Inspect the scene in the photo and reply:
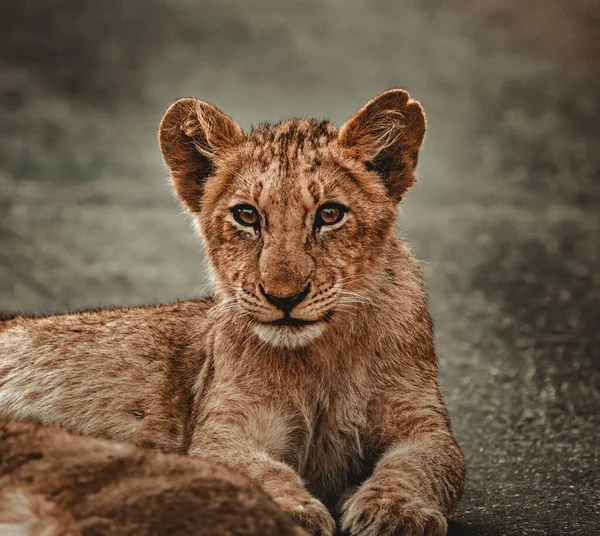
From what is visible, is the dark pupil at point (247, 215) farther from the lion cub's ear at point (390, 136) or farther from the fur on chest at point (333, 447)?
the fur on chest at point (333, 447)

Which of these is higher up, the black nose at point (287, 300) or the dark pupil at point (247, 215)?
the dark pupil at point (247, 215)

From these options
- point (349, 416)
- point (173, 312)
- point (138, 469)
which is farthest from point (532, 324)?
point (138, 469)

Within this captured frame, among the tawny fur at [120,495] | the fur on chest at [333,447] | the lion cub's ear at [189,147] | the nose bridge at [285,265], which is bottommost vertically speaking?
the fur on chest at [333,447]

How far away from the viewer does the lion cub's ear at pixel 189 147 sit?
4246 millimetres

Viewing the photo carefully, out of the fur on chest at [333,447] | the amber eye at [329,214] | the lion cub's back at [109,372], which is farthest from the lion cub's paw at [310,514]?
the amber eye at [329,214]

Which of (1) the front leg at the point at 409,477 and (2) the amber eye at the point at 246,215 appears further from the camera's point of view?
(2) the amber eye at the point at 246,215

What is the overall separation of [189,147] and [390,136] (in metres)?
0.85

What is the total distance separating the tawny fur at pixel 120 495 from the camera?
220cm

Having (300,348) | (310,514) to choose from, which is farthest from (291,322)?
(310,514)

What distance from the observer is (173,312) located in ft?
15.7

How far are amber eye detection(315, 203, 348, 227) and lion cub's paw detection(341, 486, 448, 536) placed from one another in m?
0.99

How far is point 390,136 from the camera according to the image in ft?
13.4

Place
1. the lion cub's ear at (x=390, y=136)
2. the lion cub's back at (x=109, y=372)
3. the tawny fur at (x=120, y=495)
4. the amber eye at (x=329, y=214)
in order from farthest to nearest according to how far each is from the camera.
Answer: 1. the lion cub's back at (x=109, y=372)
2. the lion cub's ear at (x=390, y=136)
3. the amber eye at (x=329, y=214)
4. the tawny fur at (x=120, y=495)

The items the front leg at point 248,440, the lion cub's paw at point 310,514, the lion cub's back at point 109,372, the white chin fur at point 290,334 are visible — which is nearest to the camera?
the lion cub's paw at point 310,514
